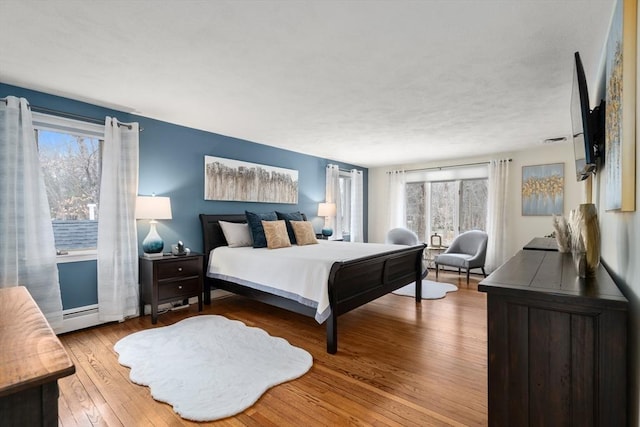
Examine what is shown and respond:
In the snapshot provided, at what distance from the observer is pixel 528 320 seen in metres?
1.23

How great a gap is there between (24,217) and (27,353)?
279cm

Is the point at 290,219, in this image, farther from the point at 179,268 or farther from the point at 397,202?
the point at 397,202

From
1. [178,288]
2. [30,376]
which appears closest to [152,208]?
[178,288]

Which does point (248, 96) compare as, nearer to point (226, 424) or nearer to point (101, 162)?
point (101, 162)

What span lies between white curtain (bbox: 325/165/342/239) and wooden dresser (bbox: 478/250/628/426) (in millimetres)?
5085

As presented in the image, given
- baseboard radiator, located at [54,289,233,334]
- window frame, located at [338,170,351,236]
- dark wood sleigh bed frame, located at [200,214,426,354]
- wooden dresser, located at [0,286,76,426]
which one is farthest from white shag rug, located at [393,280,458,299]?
wooden dresser, located at [0,286,76,426]

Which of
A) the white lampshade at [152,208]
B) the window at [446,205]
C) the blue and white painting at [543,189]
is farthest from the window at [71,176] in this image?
the blue and white painting at [543,189]

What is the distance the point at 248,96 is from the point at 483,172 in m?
5.08

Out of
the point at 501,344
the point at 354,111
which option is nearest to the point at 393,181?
the point at 354,111

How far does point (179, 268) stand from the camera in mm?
3635

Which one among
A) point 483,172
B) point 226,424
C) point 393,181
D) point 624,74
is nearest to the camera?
point 624,74

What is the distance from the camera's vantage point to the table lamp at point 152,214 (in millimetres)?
3461

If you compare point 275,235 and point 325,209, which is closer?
point 275,235

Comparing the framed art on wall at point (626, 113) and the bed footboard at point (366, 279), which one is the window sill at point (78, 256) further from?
the framed art on wall at point (626, 113)
